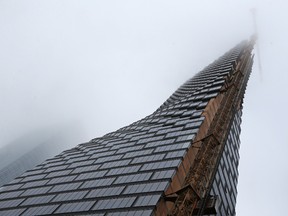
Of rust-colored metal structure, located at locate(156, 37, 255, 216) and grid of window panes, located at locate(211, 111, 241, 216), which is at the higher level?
rust-colored metal structure, located at locate(156, 37, 255, 216)

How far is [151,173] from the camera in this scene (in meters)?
45.0

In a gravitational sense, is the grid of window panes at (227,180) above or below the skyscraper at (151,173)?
below

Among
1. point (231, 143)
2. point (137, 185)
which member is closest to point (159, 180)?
point (137, 185)

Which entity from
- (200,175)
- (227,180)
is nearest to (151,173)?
(200,175)

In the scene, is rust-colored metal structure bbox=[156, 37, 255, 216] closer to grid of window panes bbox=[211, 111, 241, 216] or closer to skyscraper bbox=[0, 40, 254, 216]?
skyscraper bbox=[0, 40, 254, 216]

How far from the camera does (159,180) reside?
1634 inches

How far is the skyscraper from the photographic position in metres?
34.8

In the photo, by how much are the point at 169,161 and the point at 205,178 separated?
1359 centimetres

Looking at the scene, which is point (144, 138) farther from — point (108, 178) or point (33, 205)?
point (33, 205)

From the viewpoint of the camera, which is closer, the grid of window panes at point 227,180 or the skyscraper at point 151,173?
the skyscraper at point 151,173

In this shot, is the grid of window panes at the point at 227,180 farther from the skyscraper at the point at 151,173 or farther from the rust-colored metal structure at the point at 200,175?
the rust-colored metal structure at the point at 200,175

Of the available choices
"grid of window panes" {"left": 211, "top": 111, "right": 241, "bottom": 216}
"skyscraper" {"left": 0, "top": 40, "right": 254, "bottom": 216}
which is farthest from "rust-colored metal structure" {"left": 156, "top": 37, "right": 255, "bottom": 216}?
"grid of window panes" {"left": 211, "top": 111, "right": 241, "bottom": 216}

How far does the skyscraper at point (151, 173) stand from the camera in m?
34.8

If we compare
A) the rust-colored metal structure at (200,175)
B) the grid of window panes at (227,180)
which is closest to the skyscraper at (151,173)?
the rust-colored metal structure at (200,175)
